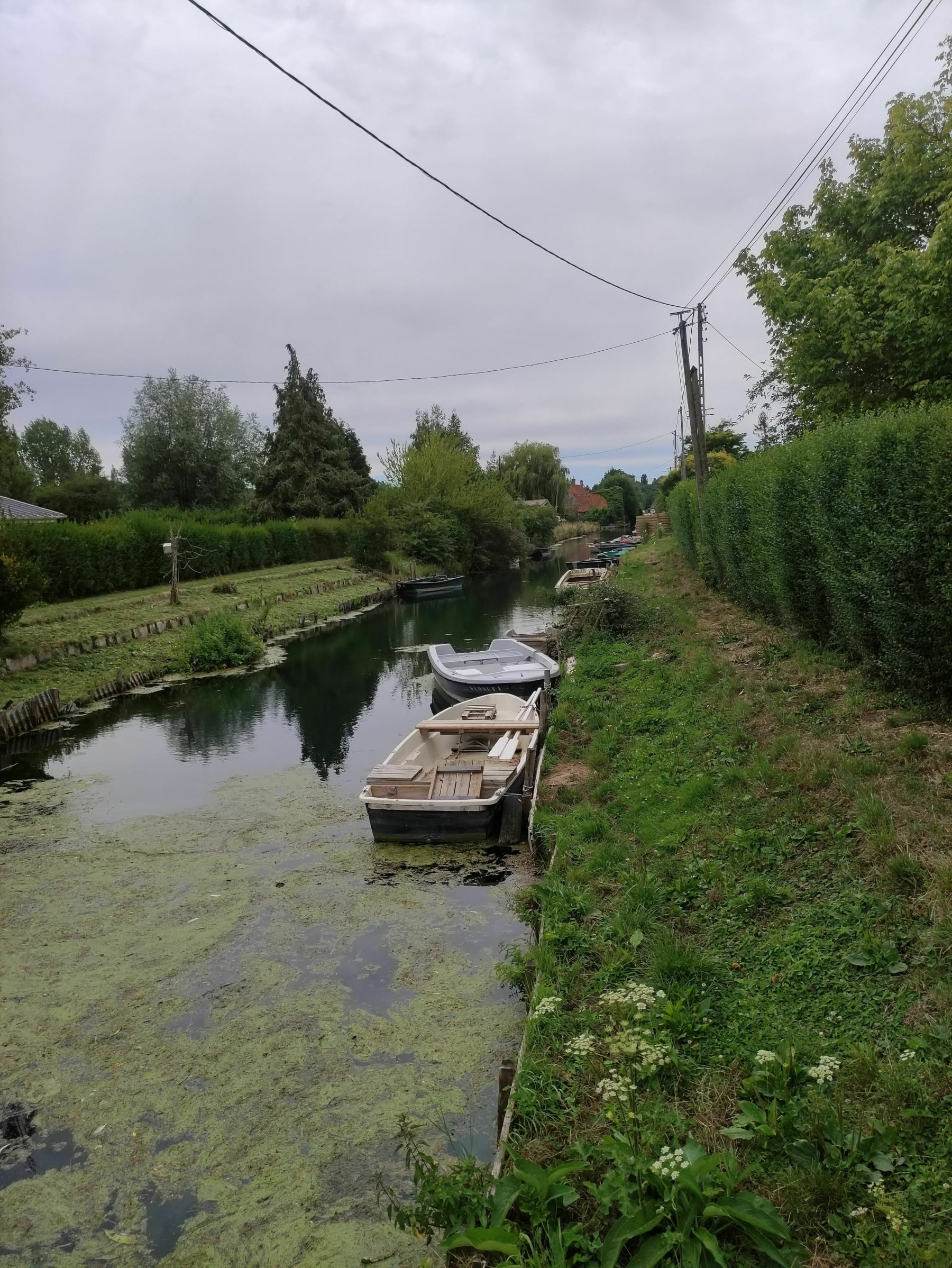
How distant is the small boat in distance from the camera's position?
129 feet

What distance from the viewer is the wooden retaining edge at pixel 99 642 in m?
17.2

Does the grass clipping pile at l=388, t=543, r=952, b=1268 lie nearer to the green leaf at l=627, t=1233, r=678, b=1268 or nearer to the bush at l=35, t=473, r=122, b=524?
the green leaf at l=627, t=1233, r=678, b=1268

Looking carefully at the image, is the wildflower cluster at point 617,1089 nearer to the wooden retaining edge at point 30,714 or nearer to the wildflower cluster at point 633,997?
the wildflower cluster at point 633,997

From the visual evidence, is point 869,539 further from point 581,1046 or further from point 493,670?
point 493,670

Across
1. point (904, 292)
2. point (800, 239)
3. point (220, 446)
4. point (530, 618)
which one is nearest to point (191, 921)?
point (904, 292)

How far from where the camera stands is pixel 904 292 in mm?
12453

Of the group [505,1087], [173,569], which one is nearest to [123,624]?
[173,569]

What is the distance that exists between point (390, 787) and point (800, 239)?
15.1 m

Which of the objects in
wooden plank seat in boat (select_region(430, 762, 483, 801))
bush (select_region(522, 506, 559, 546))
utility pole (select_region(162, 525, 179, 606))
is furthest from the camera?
bush (select_region(522, 506, 559, 546))

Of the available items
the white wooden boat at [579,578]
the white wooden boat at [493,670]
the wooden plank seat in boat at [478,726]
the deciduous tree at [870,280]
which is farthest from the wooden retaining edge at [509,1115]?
the white wooden boat at [579,578]

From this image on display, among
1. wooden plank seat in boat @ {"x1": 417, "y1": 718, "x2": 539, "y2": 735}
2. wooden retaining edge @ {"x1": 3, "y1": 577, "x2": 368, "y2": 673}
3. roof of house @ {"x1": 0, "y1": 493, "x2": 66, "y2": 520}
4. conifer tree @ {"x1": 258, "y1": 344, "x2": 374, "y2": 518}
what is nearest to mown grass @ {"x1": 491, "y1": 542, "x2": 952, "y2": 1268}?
wooden plank seat in boat @ {"x1": 417, "y1": 718, "x2": 539, "y2": 735}

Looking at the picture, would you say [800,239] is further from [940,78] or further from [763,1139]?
[763,1139]

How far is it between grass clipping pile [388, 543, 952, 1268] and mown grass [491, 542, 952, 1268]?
14 millimetres

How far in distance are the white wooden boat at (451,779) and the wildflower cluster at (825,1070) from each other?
18.2 ft
